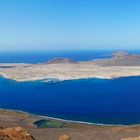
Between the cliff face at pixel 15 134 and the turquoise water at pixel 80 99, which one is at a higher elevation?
the cliff face at pixel 15 134

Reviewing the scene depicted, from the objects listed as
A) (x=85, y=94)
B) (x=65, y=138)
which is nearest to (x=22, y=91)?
(x=85, y=94)

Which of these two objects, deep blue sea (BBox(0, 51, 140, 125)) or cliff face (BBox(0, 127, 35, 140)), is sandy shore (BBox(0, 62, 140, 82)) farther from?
cliff face (BBox(0, 127, 35, 140))

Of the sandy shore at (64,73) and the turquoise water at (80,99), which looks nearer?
the turquoise water at (80,99)

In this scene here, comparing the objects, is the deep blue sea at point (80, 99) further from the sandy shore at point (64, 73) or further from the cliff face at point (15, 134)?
the cliff face at point (15, 134)

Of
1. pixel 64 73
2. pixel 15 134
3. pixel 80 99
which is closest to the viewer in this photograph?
pixel 15 134

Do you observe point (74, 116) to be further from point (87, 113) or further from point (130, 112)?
point (130, 112)

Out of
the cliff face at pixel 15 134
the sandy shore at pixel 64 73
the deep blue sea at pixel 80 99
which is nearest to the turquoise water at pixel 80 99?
the deep blue sea at pixel 80 99

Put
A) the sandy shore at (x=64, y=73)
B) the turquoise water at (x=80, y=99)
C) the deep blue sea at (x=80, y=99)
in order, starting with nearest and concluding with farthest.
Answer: the deep blue sea at (x=80, y=99)
the turquoise water at (x=80, y=99)
the sandy shore at (x=64, y=73)

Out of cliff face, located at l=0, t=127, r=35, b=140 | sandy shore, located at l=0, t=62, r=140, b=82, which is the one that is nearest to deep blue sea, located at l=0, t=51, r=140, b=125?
sandy shore, located at l=0, t=62, r=140, b=82

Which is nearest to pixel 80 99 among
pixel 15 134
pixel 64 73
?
pixel 64 73

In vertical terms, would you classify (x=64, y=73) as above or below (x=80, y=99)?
above

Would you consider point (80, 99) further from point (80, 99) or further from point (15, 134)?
point (15, 134)
